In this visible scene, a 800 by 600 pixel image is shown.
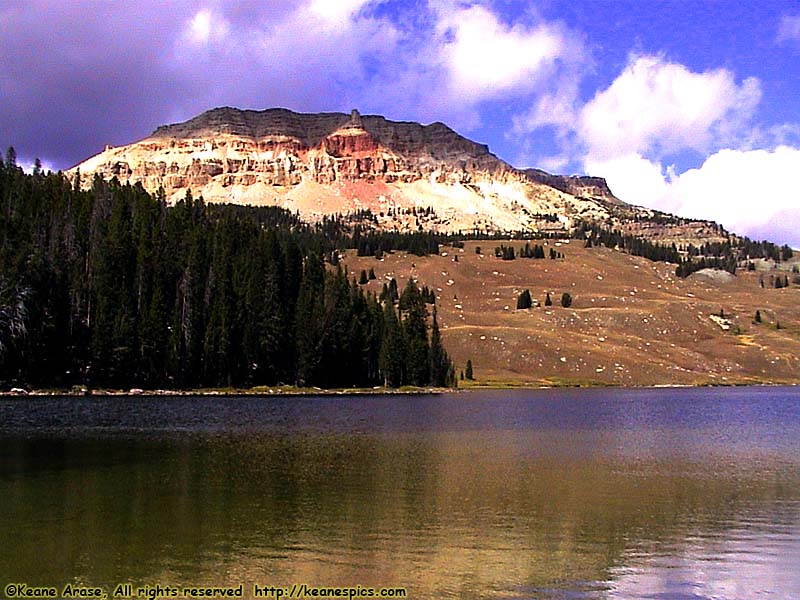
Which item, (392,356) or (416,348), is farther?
(416,348)

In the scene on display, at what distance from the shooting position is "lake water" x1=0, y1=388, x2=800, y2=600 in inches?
870

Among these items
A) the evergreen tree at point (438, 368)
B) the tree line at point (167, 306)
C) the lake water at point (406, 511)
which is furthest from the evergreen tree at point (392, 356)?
the lake water at point (406, 511)

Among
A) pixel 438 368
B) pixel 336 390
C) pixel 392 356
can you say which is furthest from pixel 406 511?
pixel 438 368

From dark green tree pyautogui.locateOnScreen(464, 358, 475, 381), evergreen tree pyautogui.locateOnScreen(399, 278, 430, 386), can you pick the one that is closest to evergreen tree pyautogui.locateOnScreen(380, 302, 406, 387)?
evergreen tree pyautogui.locateOnScreen(399, 278, 430, 386)

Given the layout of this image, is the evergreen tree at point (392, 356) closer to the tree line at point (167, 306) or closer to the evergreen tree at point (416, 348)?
the tree line at point (167, 306)

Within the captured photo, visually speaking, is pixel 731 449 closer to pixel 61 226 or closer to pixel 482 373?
pixel 61 226

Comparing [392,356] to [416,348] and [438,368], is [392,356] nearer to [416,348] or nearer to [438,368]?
[416,348]

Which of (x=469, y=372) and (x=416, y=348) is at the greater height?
(x=416, y=348)

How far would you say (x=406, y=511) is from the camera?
31.0 m

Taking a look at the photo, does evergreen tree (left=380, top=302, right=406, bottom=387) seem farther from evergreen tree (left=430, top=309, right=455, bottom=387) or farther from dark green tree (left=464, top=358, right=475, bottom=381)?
dark green tree (left=464, top=358, right=475, bottom=381)

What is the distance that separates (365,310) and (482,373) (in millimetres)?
43301

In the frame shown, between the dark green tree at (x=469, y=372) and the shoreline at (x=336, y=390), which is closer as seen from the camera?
the shoreline at (x=336, y=390)

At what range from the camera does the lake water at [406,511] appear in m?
22.1

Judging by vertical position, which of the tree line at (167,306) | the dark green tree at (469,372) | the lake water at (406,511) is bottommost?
the lake water at (406,511)
